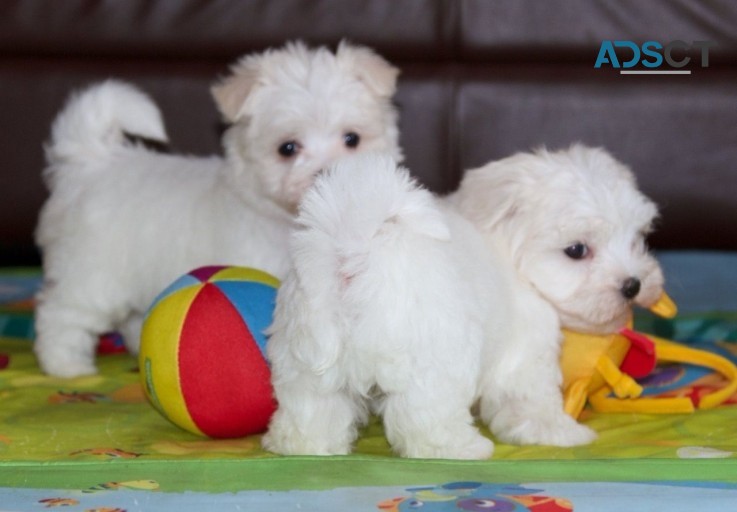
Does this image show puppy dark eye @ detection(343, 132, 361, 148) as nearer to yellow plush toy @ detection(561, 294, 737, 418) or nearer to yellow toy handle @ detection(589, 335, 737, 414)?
yellow plush toy @ detection(561, 294, 737, 418)

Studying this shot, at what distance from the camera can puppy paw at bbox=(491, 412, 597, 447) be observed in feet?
8.68

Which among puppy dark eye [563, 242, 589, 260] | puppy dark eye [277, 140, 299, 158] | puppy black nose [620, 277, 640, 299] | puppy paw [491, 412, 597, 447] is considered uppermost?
puppy dark eye [277, 140, 299, 158]

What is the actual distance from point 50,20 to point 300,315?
97.5 inches

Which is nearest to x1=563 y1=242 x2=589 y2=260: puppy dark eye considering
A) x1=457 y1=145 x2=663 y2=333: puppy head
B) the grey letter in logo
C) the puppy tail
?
x1=457 y1=145 x2=663 y2=333: puppy head

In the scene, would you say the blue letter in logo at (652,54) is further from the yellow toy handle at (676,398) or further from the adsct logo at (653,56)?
the yellow toy handle at (676,398)

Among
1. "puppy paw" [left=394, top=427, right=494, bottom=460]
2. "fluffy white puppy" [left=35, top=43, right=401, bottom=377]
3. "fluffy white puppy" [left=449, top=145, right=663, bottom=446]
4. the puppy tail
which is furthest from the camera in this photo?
the puppy tail

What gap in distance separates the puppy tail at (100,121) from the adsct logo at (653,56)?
1.77m

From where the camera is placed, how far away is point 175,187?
3512 mm

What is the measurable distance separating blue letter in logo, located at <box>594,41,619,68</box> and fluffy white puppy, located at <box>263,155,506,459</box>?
2047 mm

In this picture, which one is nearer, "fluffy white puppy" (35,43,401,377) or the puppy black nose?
the puppy black nose

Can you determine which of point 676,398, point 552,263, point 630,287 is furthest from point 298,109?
point 676,398

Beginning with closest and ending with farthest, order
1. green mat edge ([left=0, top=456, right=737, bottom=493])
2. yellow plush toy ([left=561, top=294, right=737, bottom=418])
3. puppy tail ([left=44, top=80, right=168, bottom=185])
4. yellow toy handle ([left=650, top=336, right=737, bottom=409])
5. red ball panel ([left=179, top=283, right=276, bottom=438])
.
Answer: green mat edge ([left=0, top=456, right=737, bottom=493]) < red ball panel ([left=179, top=283, right=276, bottom=438]) < yellow plush toy ([left=561, top=294, right=737, bottom=418]) < yellow toy handle ([left=650, top=336, right=737, bottom=409]) < puppy tail ([left=44, top=80, right=168, bottom=185])

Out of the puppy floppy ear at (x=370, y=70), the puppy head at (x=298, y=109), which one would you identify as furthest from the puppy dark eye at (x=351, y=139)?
the puppy floppy ear at (x=370, y=70)

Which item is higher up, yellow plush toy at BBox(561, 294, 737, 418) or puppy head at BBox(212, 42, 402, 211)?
puppy head at BBox(212, 42, 402, 211)
